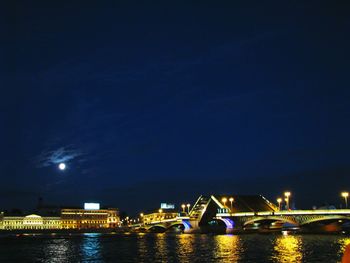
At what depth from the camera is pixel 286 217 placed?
397 feet

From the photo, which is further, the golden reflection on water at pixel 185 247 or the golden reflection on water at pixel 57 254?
the golden reflection on water at pixel 185 247

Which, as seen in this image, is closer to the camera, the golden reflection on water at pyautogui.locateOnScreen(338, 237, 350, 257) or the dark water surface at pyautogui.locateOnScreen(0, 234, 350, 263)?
the dark water surface at pyautogui.locateOnScreen(0, 234, 350, 263)

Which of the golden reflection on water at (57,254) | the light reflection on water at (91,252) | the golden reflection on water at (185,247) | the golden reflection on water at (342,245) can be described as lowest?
the golden reflection on water at (342,245)

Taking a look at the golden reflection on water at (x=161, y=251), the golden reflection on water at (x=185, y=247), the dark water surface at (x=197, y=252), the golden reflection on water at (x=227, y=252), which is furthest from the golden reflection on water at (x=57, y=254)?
the golden reflection on water at (x=227, y=252)

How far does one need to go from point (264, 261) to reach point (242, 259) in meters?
3.15

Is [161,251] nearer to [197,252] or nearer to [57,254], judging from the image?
[197,252]

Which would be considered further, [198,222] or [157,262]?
[198,222]

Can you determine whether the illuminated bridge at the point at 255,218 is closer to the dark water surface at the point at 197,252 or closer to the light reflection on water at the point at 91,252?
the dark water surface at the point at 197,252

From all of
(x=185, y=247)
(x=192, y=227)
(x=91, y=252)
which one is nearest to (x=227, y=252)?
(x=185, y=247)

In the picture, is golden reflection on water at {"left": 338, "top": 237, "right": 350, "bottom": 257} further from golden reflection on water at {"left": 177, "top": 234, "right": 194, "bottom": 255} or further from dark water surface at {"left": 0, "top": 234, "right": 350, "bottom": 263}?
golden reflection on water at {"left": 177, "top": 234, "right": 194, "bottom": 255}

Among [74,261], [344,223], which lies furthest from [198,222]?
[74,261]

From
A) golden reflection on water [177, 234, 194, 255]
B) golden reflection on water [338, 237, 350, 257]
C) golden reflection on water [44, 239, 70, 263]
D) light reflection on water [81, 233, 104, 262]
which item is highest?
golden reflection on water [44, 239, 70, 263]

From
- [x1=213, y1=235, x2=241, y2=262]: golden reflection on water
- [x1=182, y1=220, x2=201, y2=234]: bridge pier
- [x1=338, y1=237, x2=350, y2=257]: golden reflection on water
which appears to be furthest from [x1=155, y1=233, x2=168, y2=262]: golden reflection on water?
[x1=182, y1=220, x2=201, y2=234]: bridge pier

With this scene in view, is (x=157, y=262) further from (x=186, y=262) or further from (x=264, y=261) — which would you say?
(x=264, y=261)
